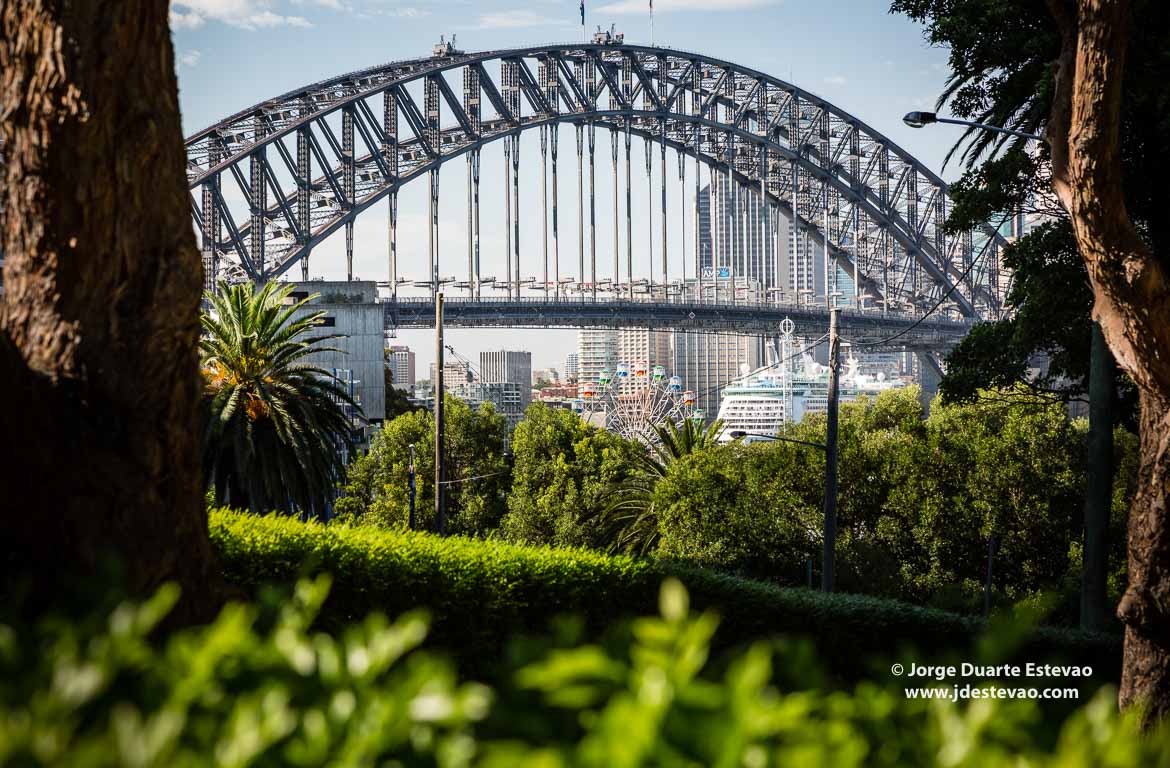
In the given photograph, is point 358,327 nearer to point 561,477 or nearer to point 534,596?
point 561,477

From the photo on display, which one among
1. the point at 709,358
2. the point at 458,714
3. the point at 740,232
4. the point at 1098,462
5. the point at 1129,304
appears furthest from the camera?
the point at 709,358

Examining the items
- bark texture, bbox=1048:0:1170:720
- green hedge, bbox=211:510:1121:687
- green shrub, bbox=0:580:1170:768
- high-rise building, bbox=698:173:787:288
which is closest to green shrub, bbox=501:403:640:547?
green hedge, bbox=211:510:1121:687

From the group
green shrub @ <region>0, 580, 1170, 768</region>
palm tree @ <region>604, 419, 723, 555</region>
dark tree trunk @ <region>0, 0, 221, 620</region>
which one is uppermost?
dark tree trunk @ <region>0, 0, 221, 620</region>

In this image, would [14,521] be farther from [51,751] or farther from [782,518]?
[782,518]

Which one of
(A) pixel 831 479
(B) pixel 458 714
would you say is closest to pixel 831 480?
(A) pixel 831 479

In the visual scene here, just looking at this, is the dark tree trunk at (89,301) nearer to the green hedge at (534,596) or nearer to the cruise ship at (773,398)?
the green hedge at (534,596)

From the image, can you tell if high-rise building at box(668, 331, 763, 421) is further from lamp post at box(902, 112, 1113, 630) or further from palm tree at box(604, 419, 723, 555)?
lamp post at box(902, 112, 1113, 630)
